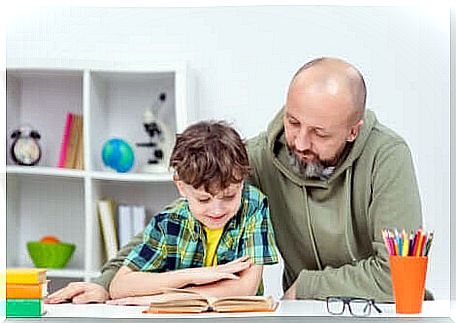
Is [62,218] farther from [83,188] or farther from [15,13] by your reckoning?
[15,13]

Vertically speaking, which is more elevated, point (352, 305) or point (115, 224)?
point (115, 224)

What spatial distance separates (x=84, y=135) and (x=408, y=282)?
58cm

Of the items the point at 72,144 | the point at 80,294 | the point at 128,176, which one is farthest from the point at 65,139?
the point at 80,294

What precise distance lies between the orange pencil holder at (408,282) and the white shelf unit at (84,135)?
1.39 ft

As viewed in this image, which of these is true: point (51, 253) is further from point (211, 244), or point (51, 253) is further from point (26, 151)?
point (211, 244)

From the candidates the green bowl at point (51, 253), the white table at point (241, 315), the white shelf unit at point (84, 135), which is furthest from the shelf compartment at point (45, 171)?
the white table at point (241, 315)

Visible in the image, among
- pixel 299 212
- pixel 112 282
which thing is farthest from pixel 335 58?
pixel 112 282

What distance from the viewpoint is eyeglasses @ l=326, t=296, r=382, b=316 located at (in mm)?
1554

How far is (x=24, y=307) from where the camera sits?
152 cm

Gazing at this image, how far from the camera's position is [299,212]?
64.3 inches

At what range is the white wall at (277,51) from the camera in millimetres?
A: 1633

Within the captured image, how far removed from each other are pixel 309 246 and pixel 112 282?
1.09ft

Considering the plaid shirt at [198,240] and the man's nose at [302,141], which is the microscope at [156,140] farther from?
the man's nose at [302,141]

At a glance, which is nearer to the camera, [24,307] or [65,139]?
[24,307]
